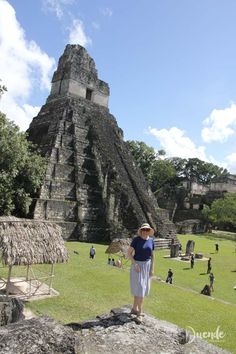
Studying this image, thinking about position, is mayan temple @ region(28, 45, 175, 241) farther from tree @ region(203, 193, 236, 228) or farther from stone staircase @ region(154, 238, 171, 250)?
tree @ region(203, 193, 236, 228)

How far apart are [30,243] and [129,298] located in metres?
3.32

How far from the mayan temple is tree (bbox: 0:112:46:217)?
950 millimetres

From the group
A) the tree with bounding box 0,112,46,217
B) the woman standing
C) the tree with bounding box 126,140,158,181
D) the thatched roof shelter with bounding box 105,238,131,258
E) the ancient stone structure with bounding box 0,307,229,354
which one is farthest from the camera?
the tree with bounding box 126,140,158,181

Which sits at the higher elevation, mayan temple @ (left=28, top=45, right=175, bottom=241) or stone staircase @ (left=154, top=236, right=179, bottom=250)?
mayan temple @ (left=28, top=45, right=175, bottom=241)

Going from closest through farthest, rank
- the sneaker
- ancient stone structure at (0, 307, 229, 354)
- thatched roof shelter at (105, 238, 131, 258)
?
ancient stone structure at (0, 307, 229, 354) < the sneaker < thatched roof shelter at (105, 238, 131, 258)

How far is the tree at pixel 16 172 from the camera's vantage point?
1758cm

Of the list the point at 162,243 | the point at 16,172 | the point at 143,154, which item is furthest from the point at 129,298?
the point at 143,154

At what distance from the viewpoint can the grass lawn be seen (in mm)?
8617

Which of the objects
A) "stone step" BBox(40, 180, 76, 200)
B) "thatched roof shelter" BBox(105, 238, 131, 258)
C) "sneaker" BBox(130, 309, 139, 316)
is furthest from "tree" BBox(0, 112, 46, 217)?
"sneaker" BBox(130, 309, 139, 316)

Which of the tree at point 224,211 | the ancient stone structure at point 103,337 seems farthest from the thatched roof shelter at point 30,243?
the tree at point 224,211

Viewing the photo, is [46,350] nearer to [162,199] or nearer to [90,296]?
[90,296]

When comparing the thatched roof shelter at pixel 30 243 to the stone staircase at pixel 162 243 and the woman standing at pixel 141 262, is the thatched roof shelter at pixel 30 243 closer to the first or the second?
the woman standing at pixel 141 262

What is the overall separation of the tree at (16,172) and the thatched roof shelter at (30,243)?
771cm

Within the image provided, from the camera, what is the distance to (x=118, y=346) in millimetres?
3727
